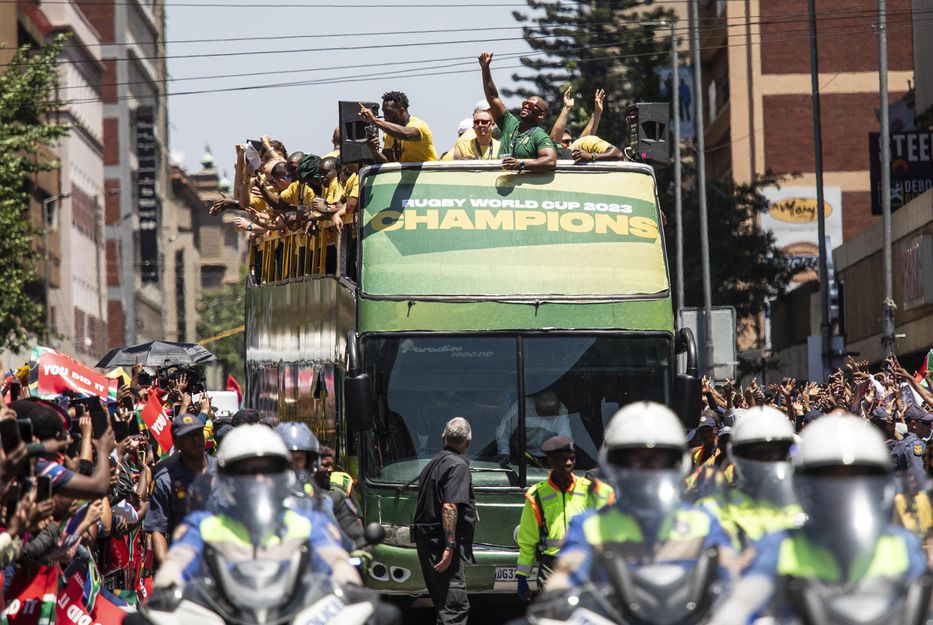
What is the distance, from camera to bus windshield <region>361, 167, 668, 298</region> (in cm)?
1445

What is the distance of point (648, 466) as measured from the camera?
6691 mm

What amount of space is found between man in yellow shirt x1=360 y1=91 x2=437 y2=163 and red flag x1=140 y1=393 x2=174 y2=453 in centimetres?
284

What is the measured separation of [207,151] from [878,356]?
16036cm

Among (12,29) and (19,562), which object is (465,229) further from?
(12,29)

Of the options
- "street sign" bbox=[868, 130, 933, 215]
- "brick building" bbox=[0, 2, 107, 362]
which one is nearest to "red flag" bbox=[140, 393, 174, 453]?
"street sign" bbox=[868, 130, 933, 215]

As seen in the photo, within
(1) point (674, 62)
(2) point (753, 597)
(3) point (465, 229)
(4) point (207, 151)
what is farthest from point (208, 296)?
(2) point (753, 597)

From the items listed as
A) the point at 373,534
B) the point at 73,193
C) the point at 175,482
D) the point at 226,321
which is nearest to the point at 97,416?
the point at 175,482

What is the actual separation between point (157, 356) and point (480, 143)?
43.9 ft

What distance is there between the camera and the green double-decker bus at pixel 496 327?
1416cm

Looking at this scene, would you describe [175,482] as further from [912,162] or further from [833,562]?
[912,162]

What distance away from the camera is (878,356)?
44031 mm

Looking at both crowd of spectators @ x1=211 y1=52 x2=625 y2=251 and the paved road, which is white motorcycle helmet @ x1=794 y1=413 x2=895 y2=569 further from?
the paved road

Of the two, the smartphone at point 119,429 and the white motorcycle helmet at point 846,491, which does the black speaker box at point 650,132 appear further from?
the white motorcycle helmet at point 846,491

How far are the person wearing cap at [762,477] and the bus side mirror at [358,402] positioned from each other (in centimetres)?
562
